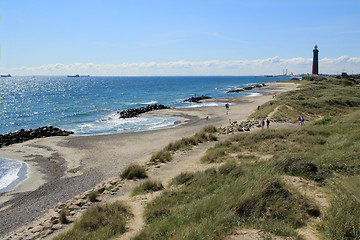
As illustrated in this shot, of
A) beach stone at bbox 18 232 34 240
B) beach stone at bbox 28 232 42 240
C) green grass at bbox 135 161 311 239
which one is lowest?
beach stone at bbox 18 232 34 240

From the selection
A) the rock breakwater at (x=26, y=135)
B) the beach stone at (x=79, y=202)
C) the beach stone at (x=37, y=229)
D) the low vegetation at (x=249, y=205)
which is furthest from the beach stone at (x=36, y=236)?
the rock breakwater at (x=26, y=135)

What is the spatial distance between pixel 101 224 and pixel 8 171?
14.3 metres

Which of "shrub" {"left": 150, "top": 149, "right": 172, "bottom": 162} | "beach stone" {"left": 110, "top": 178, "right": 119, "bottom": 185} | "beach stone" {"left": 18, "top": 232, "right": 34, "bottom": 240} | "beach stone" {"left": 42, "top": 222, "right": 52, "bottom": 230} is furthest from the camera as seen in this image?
"shrub" {"left": 150, "top": 149, "right": 172, "bottom": 162}

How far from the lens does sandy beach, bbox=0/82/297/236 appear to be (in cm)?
1219

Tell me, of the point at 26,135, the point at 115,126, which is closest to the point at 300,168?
the point at 115,126

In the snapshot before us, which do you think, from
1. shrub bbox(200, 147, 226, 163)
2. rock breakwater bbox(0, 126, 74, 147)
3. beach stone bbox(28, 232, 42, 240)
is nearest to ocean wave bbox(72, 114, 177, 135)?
rock breakwater bbox(0, 126, 74, 147)

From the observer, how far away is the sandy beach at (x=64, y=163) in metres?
12.2

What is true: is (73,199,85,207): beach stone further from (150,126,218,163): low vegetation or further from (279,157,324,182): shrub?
(279,157,324,182): shrub

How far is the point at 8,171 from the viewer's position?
59.7 feet

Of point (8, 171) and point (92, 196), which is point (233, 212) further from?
point (8, 171)

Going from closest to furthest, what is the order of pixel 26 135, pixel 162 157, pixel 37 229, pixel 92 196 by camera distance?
pixel 37 229, pixel 92 196, pixel 162 157, pixel 26 135

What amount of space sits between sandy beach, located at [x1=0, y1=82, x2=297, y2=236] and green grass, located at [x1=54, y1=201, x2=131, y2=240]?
4.19 metres

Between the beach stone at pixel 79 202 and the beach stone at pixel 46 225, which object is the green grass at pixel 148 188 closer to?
the beach stone at pixel 79 202

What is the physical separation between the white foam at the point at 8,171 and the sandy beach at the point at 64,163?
0.78 metres
